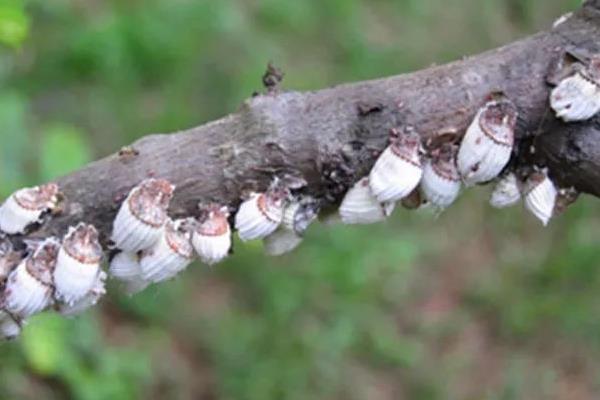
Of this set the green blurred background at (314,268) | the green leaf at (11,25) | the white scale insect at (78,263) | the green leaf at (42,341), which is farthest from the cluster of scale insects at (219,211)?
the green blurred background at (314,268)

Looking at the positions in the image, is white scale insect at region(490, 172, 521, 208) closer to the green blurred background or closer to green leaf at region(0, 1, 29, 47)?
green leaf at region(0, 1, 29, 47)

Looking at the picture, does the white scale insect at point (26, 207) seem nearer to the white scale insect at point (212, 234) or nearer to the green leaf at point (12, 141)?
the white scale insect at point (212, 234)

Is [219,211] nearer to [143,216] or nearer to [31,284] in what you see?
[143,216]

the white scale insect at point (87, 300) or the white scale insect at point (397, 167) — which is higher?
the white scale insect at point (397, 167)

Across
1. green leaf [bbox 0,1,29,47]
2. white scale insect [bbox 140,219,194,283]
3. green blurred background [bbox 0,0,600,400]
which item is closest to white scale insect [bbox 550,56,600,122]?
white scale insect [bbox 140,219,194,283]

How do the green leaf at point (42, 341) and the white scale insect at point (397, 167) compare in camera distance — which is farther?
the green leaf at point (42, 341)

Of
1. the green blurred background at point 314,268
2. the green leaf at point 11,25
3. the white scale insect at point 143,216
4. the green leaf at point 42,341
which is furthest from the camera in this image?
the green blurred background at point 314,268

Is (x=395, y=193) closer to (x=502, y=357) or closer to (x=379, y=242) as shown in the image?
(x=379, y=242)

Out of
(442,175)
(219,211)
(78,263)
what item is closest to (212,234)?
(219,211)
